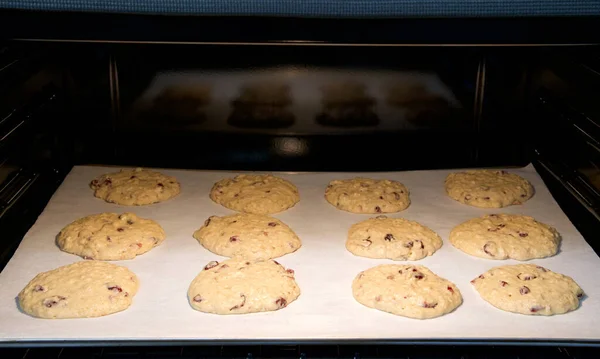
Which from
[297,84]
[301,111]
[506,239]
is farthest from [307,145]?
[506,239]

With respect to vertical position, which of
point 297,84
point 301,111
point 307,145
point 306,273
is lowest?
point 306,273

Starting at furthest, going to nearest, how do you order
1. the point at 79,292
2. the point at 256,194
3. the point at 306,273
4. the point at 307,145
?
the point at 307,145, the point at 256,194, the point at 306,273, the point at 79,292

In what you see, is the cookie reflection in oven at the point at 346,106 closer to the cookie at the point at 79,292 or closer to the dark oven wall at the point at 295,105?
the dark oven wall at the point at 295,105

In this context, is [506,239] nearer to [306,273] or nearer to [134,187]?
[306,273]

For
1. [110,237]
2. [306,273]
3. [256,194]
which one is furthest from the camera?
[256,194]

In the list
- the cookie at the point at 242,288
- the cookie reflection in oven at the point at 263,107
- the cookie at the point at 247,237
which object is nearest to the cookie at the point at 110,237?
the cookie at the point at 247,237

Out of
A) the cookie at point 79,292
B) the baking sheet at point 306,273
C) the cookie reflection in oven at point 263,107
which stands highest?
the cookie reflection in oven at point 263,107

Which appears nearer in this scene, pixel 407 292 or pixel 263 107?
pixel 407 292

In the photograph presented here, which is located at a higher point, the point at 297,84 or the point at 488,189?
the point at 297,84

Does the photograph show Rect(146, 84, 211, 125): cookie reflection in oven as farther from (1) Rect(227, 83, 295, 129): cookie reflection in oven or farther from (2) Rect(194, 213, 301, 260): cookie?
(2) Rect(194, 213, 301, 260): cookie
